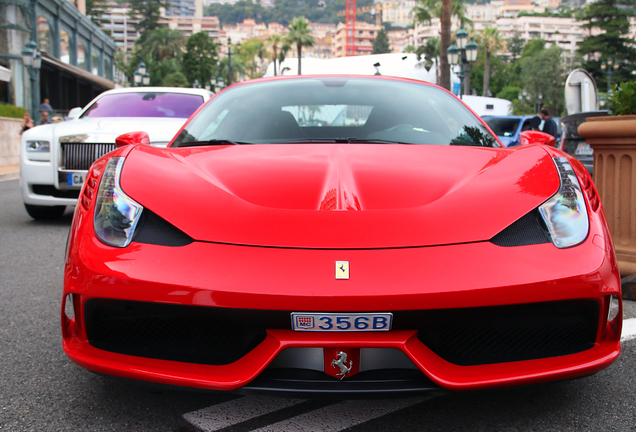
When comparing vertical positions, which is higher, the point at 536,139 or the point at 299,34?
the point at 299,34

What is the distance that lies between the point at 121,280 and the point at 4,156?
20638mm

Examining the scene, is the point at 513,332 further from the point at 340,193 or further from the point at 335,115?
the point at 335,115

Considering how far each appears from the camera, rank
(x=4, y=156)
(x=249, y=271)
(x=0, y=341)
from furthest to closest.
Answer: (x=4, y=156) < (x=0, y=341) < (x=249, y=271)

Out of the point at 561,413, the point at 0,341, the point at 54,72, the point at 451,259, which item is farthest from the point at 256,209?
the point at 54,72

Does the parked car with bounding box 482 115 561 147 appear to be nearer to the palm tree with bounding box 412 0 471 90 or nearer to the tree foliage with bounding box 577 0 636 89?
the palm tree with bounding box 412 0 471 90

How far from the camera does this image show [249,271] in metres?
1.62

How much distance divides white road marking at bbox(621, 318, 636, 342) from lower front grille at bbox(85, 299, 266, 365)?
1919mm

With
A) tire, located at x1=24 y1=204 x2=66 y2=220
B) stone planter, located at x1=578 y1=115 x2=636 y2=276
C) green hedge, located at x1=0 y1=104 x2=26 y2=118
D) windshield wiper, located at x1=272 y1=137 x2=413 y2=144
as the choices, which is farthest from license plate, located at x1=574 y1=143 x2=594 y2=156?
green hedge, located at x1=0 y1=104 x2=26 y2=118

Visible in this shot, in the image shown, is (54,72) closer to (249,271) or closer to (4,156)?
(4,156)

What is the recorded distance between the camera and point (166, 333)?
1708mm

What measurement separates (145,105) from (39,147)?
62.5 inches

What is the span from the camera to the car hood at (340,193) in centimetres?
173

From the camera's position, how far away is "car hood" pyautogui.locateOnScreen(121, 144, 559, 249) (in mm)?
1730

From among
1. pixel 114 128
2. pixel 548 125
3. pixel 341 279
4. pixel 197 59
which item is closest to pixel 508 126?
pixel 548 125
